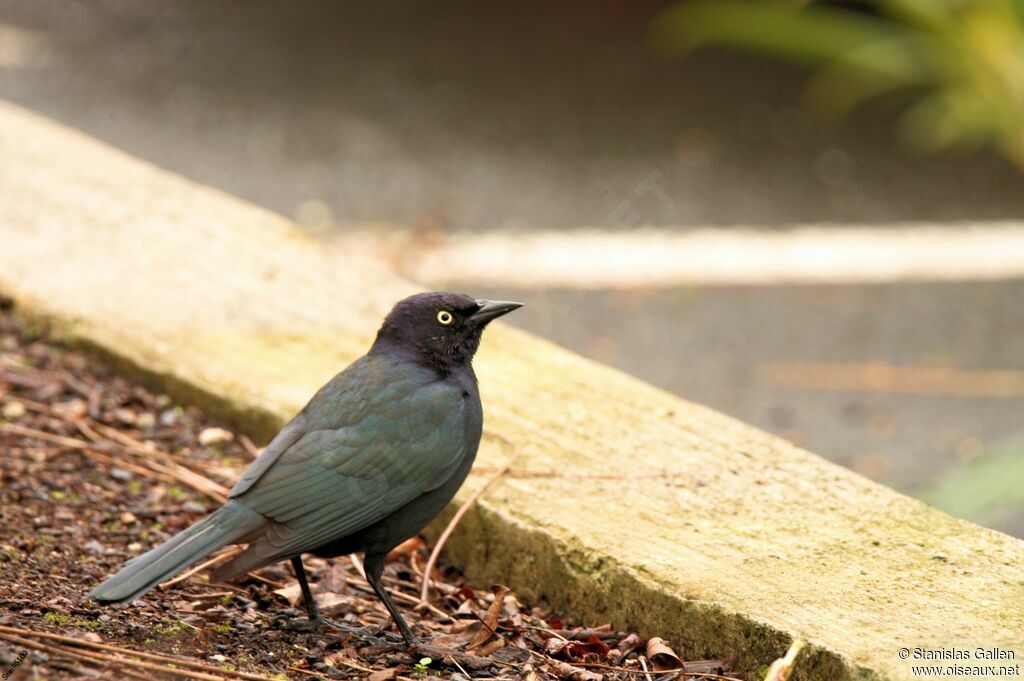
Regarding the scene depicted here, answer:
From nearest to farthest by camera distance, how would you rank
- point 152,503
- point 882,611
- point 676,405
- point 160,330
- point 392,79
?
point 882,611 → point 152,503 → point 676,405 → point 160,330 → point 392,79

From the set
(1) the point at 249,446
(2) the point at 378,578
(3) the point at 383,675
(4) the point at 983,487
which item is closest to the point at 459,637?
(2) the point at 378,578

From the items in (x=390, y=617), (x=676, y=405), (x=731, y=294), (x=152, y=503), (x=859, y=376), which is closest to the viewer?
(x=390, y=617)

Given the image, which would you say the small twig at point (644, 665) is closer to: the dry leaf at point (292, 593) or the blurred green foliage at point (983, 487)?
the dry leaf at point (292, 593)

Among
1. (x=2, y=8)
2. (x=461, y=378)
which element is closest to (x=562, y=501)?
(x=461, y=378)

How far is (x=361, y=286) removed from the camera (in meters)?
4.37

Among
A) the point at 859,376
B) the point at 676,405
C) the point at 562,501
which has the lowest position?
the point at 562,501

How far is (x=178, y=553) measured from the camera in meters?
2.76

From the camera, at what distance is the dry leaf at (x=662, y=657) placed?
2861 millimetres

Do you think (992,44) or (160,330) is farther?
(160,330)

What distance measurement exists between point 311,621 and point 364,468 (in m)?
0.33

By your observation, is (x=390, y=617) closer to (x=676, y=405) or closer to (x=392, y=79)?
(x=676, y=405)

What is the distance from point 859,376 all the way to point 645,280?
3.38 ft

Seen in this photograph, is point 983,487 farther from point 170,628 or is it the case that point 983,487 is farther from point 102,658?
point 170,628

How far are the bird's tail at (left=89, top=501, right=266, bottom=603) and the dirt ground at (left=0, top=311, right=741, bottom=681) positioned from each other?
0.09 meters
